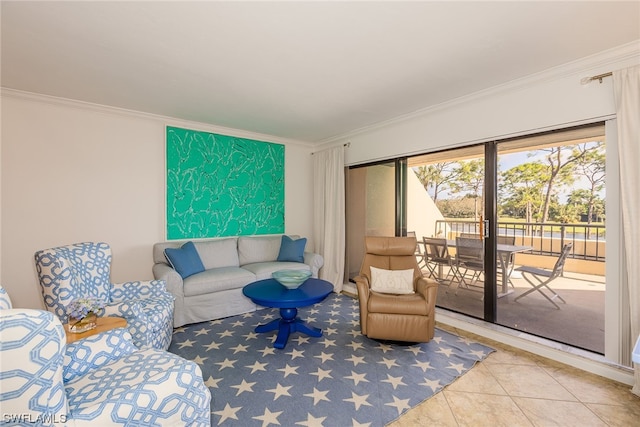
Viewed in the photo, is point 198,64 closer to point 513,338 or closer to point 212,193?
point 212,193

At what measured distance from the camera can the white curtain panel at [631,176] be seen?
2.14 metres

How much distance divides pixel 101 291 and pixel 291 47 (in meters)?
2.61

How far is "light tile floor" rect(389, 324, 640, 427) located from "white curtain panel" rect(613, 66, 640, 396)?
1.70 feet

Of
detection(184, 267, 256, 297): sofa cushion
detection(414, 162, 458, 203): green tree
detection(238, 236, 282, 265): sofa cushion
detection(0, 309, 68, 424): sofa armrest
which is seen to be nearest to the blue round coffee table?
detection(184, 267, 256, 297): sofa cushion

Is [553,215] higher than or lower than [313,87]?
lower

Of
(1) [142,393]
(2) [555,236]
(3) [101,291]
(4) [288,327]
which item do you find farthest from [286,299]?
(2) [555,236]

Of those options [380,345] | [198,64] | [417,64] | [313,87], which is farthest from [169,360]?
[417,64]

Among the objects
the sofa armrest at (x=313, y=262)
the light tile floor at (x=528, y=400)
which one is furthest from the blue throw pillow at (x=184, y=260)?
the light tile floor at (x=528, y=400)

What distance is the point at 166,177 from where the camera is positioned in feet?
12.8

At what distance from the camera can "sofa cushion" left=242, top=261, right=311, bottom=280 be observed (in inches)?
152

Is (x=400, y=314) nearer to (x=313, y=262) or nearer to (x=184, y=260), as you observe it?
(x=313, y=262)

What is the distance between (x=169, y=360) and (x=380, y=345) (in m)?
2.01

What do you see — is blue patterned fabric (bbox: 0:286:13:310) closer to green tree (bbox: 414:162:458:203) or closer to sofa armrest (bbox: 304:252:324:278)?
sofa armrest (bbox: 304:252:324:278)

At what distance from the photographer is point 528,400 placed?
6.61ft
